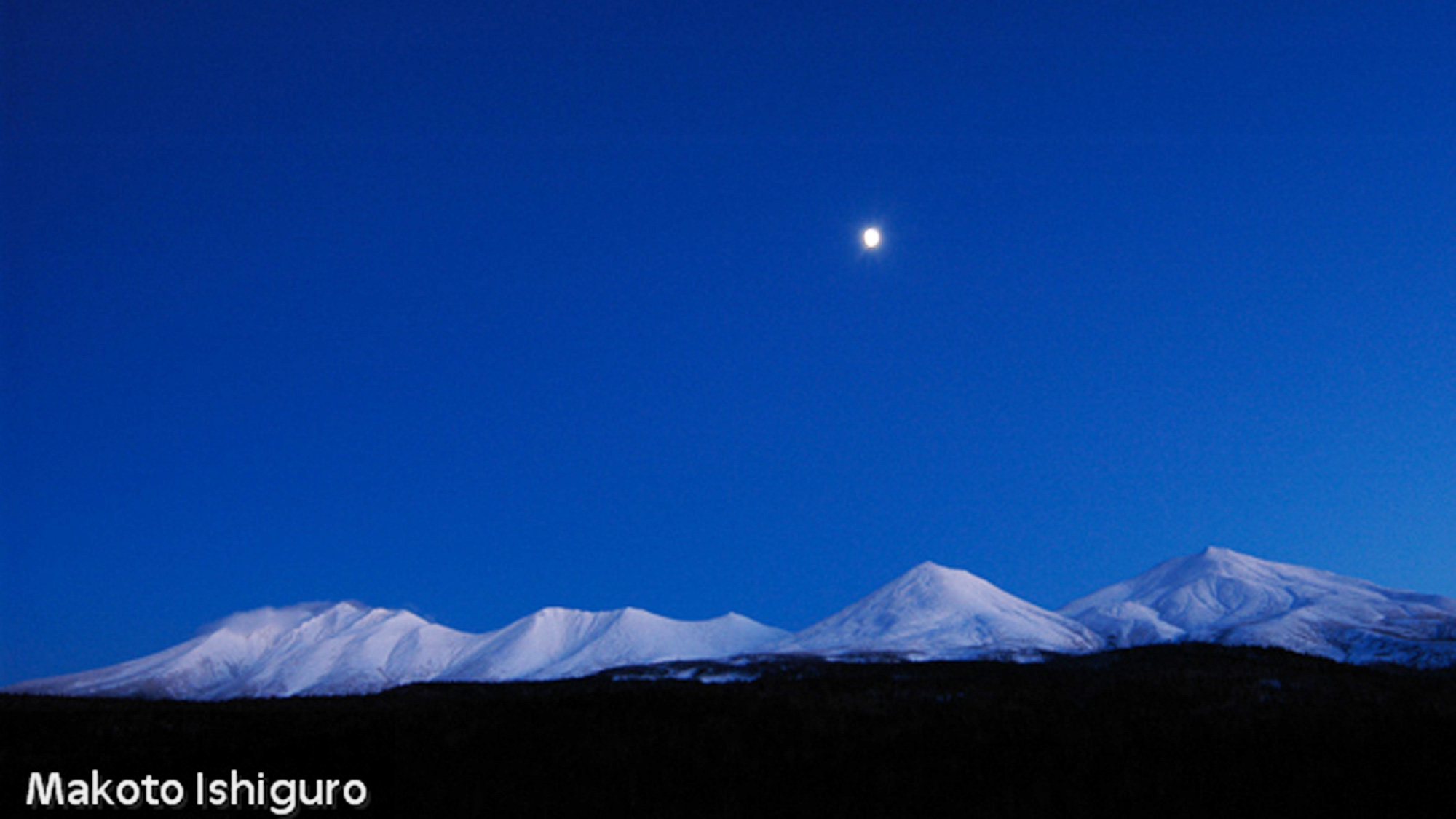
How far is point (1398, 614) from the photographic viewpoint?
588ft

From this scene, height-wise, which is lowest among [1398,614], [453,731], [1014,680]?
[1398,614]

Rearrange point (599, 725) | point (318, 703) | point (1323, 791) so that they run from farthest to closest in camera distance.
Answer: point (318, 703) → point (599, 725) → point (1323, 791)

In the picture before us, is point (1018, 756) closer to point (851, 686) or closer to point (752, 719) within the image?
point (752, 719)

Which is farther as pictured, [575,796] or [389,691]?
[389,691]

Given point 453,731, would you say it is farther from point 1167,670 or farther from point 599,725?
point 1167,670

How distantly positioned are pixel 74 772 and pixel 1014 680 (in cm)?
4738

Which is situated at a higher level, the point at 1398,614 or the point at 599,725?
the point at 599,725

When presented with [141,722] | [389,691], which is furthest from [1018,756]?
[389,691]

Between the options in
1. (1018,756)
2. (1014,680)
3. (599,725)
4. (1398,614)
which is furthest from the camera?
(1398,614)

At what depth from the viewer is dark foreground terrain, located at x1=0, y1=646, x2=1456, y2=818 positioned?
1895cm

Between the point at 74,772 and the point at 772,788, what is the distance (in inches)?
791

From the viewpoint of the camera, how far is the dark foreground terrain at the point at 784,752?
18953mm

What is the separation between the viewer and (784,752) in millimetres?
24438

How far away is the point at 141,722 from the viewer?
91.4 feet
